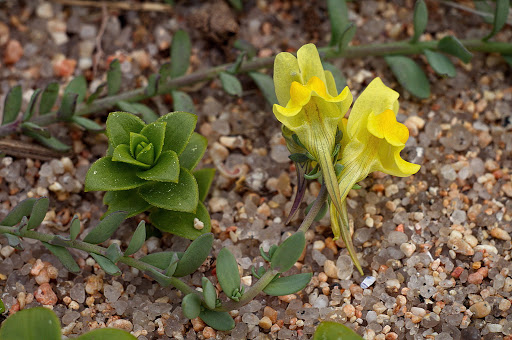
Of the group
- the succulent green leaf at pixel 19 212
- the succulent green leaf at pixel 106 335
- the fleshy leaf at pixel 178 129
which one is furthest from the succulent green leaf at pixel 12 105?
the succulent green leaf at pixel 106 335

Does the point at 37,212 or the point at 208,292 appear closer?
the point at 208,292

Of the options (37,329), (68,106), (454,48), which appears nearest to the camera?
(37,329)

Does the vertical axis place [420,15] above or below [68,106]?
above

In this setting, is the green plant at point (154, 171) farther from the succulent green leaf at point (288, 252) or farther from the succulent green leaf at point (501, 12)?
A: the succulent green leaf at point (501, 12)

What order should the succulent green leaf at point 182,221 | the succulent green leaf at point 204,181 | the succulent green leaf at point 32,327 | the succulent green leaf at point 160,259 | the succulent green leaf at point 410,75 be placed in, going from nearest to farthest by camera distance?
1. the succulent green leaf at point 32,327
2. the succulent green leaf at point 160,259
3. the succulent green leaf at point 182,221
4. the succulent green leaf at point 204,181
5. the succulent green leaf at point 410,75

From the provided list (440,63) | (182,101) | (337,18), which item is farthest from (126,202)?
(440,63)

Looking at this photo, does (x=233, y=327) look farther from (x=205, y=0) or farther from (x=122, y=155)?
(x=205, y=0)

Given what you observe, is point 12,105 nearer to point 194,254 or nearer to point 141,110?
point 141,110

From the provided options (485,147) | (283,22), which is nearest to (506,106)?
(485,147)
